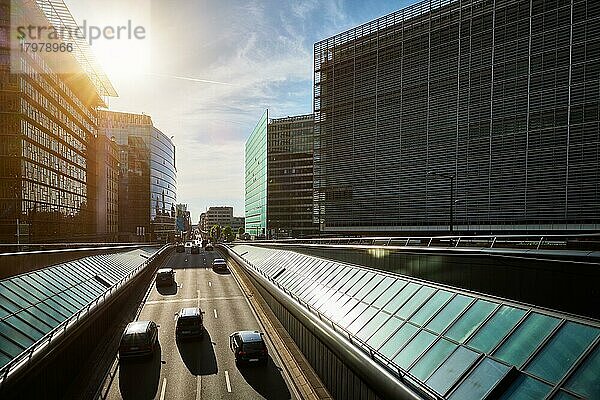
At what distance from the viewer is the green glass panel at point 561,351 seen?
786 cm

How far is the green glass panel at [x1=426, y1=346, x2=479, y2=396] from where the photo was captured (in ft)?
31.6

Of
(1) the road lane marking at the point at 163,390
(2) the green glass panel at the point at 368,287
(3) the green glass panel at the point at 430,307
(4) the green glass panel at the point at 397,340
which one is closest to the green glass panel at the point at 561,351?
(3) the green glass panel at the point at 430,307

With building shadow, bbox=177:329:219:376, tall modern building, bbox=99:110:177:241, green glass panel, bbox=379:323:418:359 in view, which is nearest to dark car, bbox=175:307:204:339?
building shadow, bbox=177:329:219:376

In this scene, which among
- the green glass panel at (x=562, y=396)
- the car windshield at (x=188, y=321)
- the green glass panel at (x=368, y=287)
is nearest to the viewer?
the green glass panel at (x=562, y=396)

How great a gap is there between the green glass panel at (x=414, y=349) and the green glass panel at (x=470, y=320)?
2.17 ft

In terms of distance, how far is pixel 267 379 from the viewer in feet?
60.1

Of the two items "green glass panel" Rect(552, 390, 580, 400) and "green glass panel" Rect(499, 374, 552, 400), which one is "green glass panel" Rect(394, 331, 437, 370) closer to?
"green glass panel" Rect(499, 374, 552, 400)

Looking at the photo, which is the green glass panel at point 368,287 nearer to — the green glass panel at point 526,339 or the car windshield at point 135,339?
the green glass panel at point 526,339

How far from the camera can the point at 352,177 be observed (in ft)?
251

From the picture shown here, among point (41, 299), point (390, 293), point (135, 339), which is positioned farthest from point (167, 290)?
point (390, 293)

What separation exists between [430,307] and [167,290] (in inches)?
1393

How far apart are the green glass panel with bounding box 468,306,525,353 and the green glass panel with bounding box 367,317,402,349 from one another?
11.0 ft

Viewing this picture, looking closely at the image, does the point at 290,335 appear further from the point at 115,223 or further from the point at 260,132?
the point at 260,132

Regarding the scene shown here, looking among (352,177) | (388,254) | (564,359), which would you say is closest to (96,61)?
(352,177)
